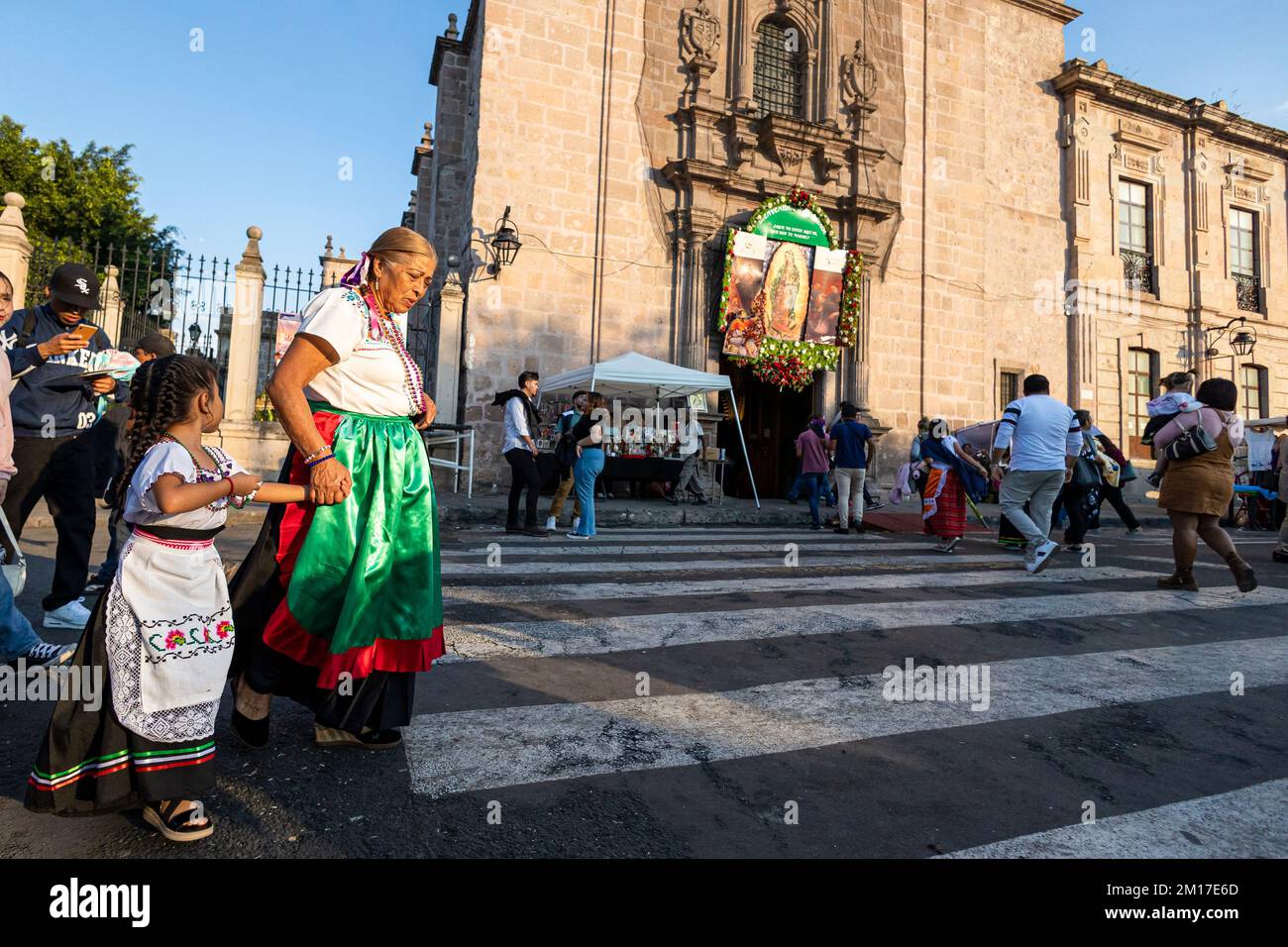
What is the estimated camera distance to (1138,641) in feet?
14.1

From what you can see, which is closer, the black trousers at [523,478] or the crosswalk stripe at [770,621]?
the crosswalk stripe at [770,621]

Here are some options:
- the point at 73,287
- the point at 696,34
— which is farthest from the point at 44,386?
the point at 696,34

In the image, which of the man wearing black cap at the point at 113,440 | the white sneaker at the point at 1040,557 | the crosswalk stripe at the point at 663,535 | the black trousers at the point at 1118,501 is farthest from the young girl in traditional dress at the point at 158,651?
the black trousers at the point at 1118,501

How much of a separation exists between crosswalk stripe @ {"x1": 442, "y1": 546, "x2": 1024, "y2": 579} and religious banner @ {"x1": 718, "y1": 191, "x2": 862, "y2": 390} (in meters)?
8.41

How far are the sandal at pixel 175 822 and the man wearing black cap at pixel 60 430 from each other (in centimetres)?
267

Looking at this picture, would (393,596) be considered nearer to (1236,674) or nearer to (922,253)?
(1236,674)

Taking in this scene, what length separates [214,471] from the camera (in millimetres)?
2176

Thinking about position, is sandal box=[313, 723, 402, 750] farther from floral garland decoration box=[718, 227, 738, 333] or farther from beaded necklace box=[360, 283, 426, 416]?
floral garland decoration box=[718, 227, 738, 333]

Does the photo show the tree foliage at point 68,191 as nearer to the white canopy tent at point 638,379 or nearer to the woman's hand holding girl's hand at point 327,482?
the white canopy tent at point 638,379

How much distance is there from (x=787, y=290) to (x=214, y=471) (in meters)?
14.9

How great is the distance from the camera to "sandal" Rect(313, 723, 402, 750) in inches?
98.6

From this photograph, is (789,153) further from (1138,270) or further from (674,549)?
(1138,270)

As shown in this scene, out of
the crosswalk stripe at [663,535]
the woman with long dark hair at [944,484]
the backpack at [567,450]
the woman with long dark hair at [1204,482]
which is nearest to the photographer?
the woman with long dark hair at [1204,482]

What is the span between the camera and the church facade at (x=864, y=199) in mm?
14258
